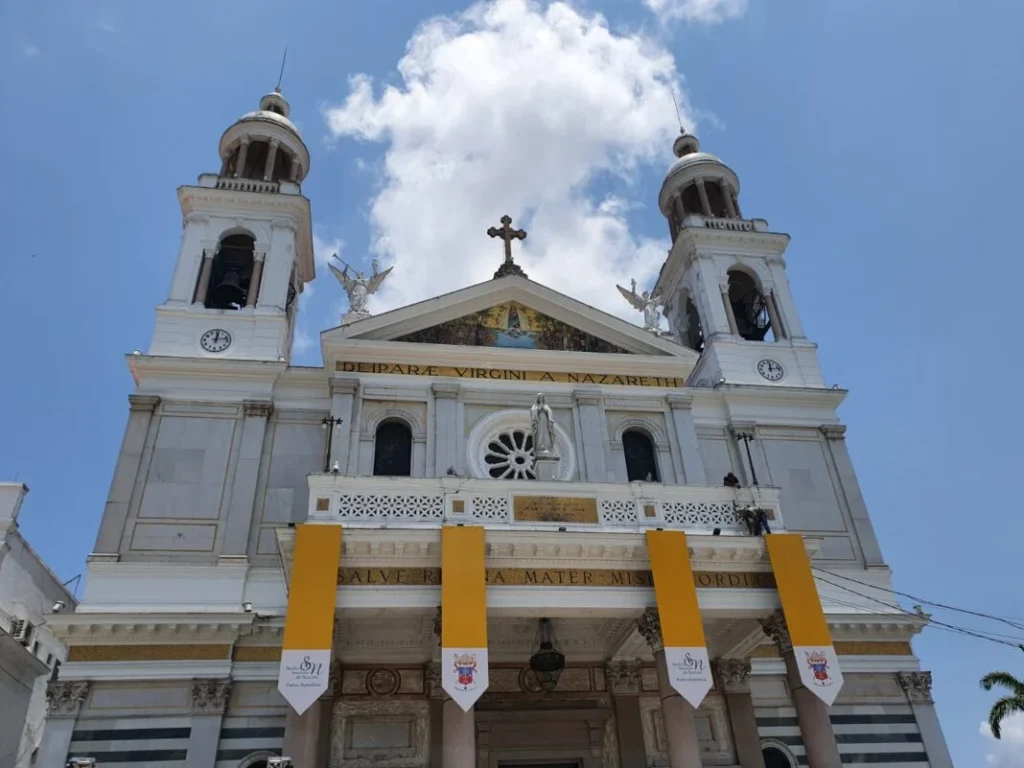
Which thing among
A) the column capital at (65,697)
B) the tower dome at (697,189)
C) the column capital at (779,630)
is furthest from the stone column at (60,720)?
the tower dome at (697,189)

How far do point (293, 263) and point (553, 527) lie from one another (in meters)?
13.6

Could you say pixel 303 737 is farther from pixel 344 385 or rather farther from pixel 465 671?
pixel 344 385

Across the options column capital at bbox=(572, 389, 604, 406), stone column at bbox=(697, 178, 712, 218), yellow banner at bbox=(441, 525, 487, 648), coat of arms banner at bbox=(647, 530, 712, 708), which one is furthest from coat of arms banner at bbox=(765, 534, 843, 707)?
stone column at bbox=(697, 178, 712, 218)

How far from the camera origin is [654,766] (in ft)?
57.6

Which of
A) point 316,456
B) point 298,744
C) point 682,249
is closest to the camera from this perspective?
point 298,744

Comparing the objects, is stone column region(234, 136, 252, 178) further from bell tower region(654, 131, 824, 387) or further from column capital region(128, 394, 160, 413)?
bell tower region(654, 131, 824, 387)

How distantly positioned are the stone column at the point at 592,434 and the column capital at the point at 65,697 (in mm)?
11413

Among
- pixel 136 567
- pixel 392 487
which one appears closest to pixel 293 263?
pixel 136 567

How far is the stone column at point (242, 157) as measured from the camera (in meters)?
26.3

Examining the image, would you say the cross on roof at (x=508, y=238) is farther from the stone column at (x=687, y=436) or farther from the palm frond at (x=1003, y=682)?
the palm frond at (x=1003, y=682)

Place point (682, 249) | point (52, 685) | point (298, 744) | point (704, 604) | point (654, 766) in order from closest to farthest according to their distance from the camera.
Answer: point (298, 744) < point (704, 604) < point (52, 685) < point (654, 766) < point (682, 249)

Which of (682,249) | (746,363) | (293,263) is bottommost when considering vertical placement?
(746,363)

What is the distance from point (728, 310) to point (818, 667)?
13.5m

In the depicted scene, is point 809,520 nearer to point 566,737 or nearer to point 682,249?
point 566,737
